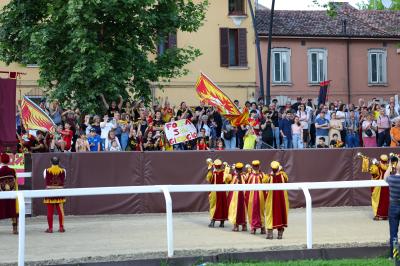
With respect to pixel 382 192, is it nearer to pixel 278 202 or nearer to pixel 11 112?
pixel 278 202

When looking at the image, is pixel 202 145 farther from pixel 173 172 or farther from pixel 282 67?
pixel 282 67

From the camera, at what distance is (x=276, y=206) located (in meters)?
17.7

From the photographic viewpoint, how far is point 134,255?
14500 millimetres

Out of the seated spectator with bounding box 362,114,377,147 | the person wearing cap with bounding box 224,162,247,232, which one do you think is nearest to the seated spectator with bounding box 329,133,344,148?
the seated spectator with bounding box 362,114,377,147

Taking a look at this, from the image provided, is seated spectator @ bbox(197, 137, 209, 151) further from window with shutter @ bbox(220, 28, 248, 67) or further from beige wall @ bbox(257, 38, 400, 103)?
beige wall @ bbox(257, 38, 400, 103)

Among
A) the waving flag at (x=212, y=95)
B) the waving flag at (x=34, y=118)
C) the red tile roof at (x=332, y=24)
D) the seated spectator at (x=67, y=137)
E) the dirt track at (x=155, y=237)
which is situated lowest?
the dirt track at (x=155, y=237)

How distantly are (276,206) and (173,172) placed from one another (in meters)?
6.62

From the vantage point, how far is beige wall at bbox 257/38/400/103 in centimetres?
4891

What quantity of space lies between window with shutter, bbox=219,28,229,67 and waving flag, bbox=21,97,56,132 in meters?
23.5

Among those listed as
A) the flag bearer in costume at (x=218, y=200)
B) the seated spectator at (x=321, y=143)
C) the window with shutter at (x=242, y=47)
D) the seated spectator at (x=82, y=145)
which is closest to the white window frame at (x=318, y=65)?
the window with shutter at (x=242, y=47)

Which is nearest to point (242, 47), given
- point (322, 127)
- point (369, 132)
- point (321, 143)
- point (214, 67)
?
point (214, 67)

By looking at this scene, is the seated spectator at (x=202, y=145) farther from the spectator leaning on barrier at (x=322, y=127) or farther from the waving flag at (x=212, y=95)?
the spectator leaning on barrier at (x=322, y=127)

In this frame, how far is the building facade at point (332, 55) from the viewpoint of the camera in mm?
48688

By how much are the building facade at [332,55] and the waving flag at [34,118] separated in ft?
83.1
